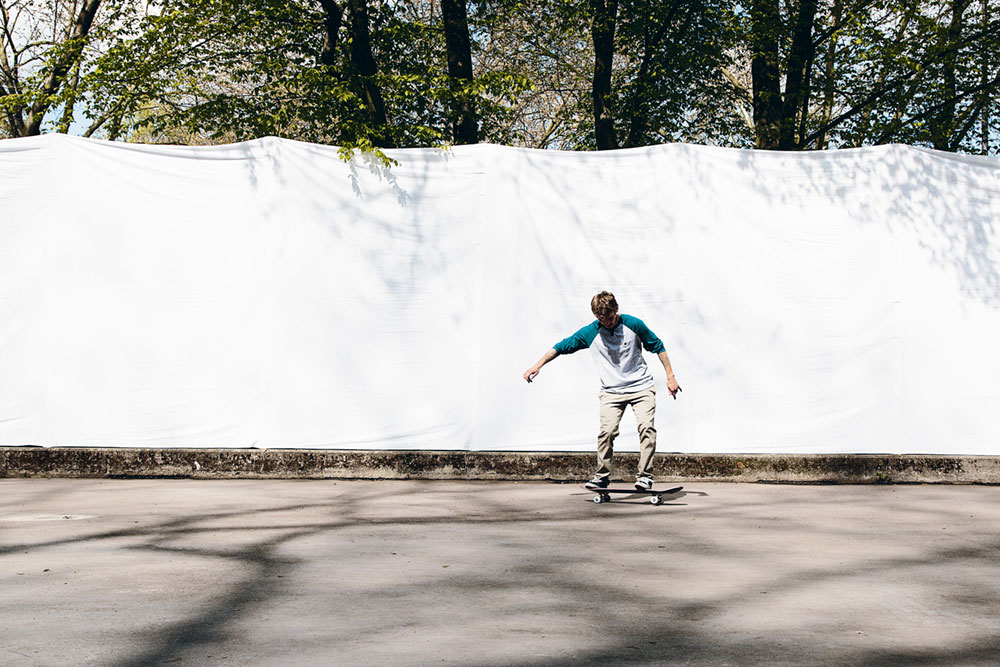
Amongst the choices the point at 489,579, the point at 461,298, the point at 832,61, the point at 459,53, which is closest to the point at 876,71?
the point at 832,61

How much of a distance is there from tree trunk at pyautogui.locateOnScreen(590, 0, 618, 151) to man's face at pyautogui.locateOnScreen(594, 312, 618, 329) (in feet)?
24.4

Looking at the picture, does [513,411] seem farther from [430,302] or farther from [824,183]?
[824,183]

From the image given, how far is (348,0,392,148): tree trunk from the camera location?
14211 millimetres

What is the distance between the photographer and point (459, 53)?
14.3 meters

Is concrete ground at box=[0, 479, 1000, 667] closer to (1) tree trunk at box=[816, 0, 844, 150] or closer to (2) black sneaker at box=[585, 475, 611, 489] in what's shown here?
(2) black sneaker at box=[585, 475, 611, 489]

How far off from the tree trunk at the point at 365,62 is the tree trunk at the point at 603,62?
3.06 meters

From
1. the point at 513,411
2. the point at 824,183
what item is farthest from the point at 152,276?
the point at 824,183

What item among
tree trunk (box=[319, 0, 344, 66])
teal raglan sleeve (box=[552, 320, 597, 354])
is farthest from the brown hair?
tree trunk (box=[319, 0, 344, 66])

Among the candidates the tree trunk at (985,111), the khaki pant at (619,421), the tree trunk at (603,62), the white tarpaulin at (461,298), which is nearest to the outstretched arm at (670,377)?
the khaki pant at (619,421)

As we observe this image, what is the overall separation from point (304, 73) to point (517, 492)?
667 centimetres

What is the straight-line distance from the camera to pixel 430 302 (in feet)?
32.4

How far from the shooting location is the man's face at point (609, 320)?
863cm

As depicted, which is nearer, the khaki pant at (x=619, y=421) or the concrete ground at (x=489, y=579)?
the concrete ground at (x=489, y=579)

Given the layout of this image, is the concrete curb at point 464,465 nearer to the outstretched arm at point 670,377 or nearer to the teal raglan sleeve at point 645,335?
the outstretched arm at point 670,377
